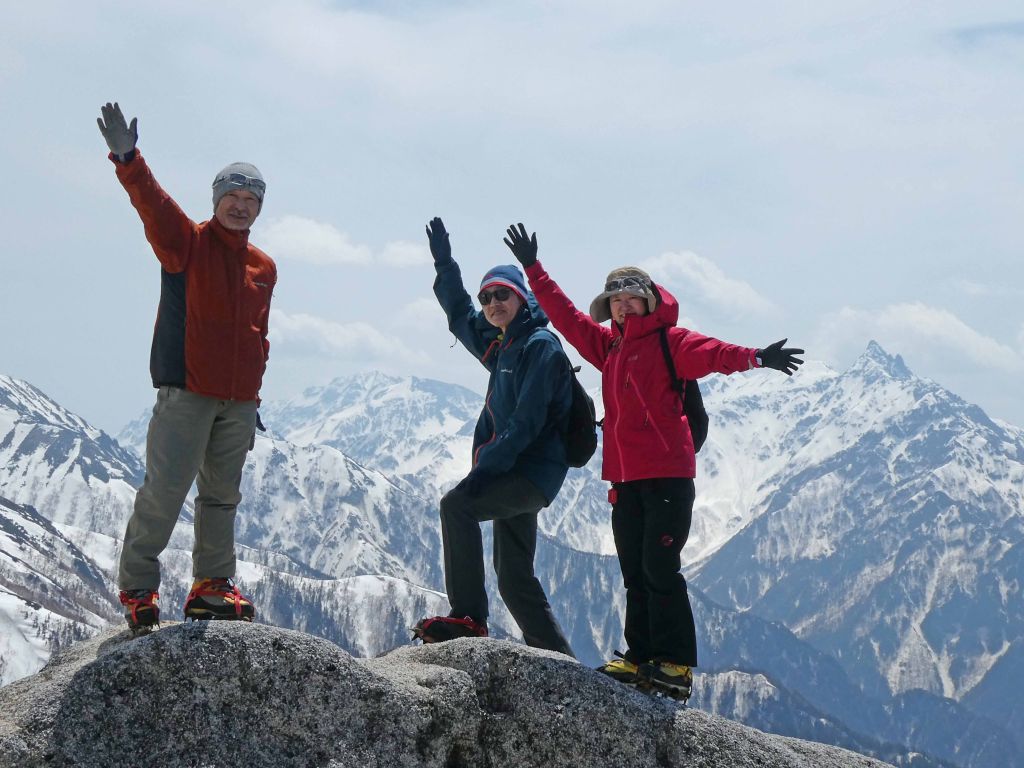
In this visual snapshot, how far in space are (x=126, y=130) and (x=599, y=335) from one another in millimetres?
5688

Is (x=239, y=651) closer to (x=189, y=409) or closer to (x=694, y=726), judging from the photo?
(x=189, y=409)

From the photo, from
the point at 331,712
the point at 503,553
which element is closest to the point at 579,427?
the point at 503,553

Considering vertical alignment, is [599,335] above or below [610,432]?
above

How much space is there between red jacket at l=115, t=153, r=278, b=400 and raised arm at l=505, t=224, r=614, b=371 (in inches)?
135

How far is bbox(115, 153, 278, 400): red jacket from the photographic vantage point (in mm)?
10195

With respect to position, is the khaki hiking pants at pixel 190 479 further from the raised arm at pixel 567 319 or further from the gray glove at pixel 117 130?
the raised arm at pixel 567 319

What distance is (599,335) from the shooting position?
12594 mm

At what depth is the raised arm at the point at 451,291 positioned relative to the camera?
13930 millimetres

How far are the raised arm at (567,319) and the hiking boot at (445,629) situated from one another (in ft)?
10.9

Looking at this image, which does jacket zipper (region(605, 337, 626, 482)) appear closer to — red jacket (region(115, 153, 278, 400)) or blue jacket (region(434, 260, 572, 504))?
blue jacket (region(434, 260, 572, 504))

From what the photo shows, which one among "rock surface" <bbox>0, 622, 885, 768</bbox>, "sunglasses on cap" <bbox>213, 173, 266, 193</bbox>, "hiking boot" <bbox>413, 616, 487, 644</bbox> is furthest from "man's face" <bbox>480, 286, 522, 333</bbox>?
"rock surface" <bbox>0, 622, 885, 768</bbox>

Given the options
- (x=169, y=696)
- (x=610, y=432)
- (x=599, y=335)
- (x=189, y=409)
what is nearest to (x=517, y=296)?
(x=599, y=335)

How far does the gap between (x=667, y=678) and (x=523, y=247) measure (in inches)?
209

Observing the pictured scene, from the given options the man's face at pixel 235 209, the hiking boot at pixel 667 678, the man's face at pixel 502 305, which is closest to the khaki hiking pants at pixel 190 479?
the man's face at pixel 235 209
